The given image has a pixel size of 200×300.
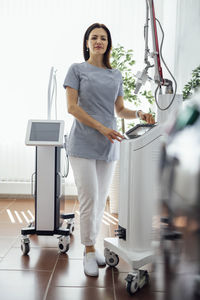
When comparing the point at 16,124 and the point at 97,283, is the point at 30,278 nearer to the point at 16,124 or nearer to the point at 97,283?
the point at 97,283

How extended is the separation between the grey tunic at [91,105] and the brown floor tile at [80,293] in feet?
2.22

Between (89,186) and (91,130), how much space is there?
0.31 meters

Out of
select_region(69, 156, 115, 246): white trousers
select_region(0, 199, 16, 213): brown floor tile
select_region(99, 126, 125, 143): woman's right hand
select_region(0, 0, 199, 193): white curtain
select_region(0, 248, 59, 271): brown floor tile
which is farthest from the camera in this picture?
select_region(0, 0, 199, 193): white curtain

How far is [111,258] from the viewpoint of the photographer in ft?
6.31

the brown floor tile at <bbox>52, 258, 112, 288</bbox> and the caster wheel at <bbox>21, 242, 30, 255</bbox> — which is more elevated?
the caster wheel at <bbox>21, 242, 30, 255</bbox>

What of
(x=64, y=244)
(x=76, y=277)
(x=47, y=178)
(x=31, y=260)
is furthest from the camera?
(x=47, y=178)

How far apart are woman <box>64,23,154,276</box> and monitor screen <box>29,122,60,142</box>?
0.32 m

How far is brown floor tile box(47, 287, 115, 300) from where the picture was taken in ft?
5.18

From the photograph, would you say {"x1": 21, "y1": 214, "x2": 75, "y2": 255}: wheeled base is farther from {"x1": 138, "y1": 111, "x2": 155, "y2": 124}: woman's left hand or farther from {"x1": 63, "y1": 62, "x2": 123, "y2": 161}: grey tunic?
{"x1": 138, "y1": 111, "x2": 155, "y2": 124}: woman's left hand

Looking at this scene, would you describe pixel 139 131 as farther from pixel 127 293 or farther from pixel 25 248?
pixel 25 248

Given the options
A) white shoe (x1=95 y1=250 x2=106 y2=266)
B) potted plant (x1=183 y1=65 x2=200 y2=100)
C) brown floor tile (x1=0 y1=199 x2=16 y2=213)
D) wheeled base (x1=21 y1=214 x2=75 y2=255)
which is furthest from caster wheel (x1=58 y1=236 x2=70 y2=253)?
brown floor tile (x1=0 y1=199 x2=16 y2=213)

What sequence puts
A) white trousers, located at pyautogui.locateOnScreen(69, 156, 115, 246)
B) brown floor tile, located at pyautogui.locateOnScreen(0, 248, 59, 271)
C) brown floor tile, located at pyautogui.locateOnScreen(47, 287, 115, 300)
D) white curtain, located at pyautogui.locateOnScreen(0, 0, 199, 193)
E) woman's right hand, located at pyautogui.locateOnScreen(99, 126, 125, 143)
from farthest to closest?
white curtain, located at pyautogui.locateOnScreen(0, 0, 199, 193) → brown floor tile, located at pyautogui.locateOnScreen(0, 248, 59, 271) → white trousers, located at pyautogui.locateOnScreen(69, 156, 115, 246) → woman's right hand, located at pyautogui.locateOnScreen(99, 126, 125, 143) → brown floor tile, located at pyautogui.locateOnScreen(47, 287, 115, 300)

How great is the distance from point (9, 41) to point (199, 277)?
12.3 ft

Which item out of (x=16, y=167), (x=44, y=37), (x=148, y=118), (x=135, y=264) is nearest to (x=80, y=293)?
(x=135, y=264)
